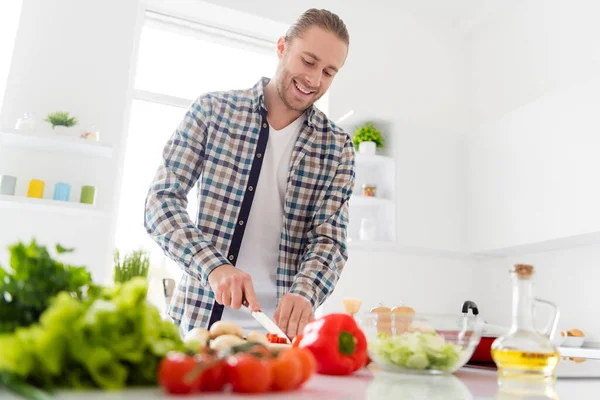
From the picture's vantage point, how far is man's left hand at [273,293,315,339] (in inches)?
45.4

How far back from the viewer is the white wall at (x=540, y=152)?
2770 mm

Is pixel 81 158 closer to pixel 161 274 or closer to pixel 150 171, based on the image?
pixel 150 171

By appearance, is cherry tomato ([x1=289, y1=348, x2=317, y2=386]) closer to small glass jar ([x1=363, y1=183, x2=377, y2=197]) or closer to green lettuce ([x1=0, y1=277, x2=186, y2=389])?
green lettuce ([x1=0, y1=277, x2=186, y2=389])

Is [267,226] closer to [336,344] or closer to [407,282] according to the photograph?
[336,344]

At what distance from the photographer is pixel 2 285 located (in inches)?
23.0

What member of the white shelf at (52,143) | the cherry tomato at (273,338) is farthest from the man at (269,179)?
the white shelf at (52,143)

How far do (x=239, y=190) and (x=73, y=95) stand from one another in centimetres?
185

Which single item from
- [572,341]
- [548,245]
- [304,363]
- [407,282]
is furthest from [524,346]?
[407,282]

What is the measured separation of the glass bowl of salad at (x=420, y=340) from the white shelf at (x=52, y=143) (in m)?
2.29

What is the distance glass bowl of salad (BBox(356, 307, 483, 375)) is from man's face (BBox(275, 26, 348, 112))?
926 millimetres

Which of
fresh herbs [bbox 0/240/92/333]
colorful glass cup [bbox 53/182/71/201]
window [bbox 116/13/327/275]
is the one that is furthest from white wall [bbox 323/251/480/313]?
fresh herbs [bbox 0/240/92/333]

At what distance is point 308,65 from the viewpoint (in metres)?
1.58

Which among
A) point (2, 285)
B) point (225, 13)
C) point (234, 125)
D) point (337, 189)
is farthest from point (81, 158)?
point (2, 285)

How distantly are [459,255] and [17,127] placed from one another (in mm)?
2846
